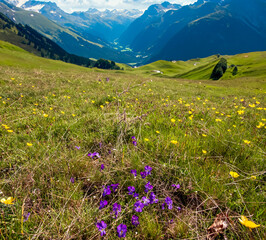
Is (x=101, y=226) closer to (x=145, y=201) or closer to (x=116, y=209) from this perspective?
(x=116, y=209)

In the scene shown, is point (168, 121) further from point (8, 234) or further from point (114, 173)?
point (8, 234)

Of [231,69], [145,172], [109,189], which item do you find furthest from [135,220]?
[231,69]

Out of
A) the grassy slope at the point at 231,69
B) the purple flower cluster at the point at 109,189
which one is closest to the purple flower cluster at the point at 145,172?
the purple flower cluster at the point at 109,189

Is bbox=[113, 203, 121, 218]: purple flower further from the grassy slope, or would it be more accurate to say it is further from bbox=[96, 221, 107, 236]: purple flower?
the grassy slope

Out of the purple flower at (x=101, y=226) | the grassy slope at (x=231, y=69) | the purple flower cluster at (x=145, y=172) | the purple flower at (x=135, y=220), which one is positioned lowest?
the purple flower at (x=135, y=220)


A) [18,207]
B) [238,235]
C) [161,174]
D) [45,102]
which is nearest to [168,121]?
[161,174]

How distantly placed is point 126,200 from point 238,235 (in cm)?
124

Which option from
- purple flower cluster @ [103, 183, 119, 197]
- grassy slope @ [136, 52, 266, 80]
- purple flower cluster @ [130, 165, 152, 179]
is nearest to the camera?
purple flower cluster @ [103, 183, 119, 197]

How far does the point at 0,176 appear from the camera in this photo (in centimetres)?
229

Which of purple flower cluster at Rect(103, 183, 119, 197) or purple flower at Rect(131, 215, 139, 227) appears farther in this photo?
purple flower cluster at Rect(103, 183, 119, 197)

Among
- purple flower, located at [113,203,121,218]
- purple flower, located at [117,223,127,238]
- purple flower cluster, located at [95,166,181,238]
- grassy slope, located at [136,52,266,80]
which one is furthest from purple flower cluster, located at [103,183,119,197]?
grassy slope, located at [136,52,266,80]

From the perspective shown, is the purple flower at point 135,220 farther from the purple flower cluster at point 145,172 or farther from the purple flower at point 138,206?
the purple flower cluster at point 145,172

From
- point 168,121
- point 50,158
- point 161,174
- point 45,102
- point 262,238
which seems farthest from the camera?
point 45,102

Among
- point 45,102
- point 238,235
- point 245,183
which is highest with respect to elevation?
point 245,183
